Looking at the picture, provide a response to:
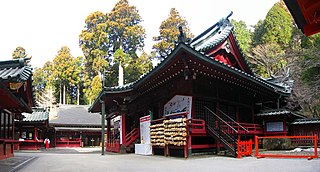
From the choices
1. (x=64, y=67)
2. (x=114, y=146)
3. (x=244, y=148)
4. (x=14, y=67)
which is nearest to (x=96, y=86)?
(x=64, y=67)

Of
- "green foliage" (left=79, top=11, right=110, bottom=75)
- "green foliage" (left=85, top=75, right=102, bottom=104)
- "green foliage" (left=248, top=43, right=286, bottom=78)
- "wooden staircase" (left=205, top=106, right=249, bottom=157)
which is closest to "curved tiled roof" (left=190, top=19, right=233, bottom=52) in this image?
→ "wooden staircase" (left=205, top=106, right=249, bottom=157)

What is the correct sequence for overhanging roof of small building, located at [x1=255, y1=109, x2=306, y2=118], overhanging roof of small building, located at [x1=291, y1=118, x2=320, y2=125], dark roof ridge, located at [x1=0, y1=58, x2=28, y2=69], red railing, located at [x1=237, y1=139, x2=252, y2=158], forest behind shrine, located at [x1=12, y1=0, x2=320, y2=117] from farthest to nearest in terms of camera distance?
forest behind shrine, located at [x1=12, y1=0, x2=320, y2=117], overhanging roof of small building, located at [x1=291, y1=118, x2=320, y2=125], overhanging roof of small building, located at [x1=255, y1=109, x2=306, y2=118], dark roof ridge, located at [x1=0, y1=58, x2=28, y2=69], red railing, located at [x1=237, y1=139, x2=252, y2=158]

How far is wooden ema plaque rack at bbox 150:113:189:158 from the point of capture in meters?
12.3

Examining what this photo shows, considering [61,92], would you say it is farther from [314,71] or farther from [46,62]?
[314,71]

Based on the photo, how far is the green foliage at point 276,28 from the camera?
3853cm

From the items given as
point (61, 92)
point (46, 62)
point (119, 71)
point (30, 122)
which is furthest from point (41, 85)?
point (30, 122)

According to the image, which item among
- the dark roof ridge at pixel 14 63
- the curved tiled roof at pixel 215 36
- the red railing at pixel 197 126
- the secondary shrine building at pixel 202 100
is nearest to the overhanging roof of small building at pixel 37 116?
the secondary shrine building at pixel 202 100

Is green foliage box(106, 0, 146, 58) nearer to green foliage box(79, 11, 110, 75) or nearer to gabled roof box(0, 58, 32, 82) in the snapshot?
green foliage box(79, 11, 110, 75)

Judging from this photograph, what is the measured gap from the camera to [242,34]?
50.3 m

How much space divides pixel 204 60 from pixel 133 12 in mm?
39167

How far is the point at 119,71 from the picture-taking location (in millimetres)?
46250

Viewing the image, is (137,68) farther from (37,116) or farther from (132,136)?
(132,136)

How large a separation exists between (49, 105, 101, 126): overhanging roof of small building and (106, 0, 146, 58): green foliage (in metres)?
12.5

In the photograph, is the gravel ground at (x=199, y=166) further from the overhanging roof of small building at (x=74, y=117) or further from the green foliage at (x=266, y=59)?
the overhanging roof of small building at (x=74, y=117)
